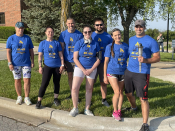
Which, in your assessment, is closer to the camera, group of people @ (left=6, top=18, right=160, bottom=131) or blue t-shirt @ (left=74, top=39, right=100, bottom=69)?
group of people @ (left=6, top=18, right=160, bottom=131)

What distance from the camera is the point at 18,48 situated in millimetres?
4684

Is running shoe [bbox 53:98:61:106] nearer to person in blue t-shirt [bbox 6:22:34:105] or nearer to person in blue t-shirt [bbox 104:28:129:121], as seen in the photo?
person in blue t-shirt [bbox 6:22:34:105]

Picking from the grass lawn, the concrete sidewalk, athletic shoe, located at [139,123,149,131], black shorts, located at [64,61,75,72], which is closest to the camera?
athletic shoe, located at [139,123,149,131]

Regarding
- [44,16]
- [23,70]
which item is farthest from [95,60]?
[44,16]

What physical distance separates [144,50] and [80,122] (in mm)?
1795

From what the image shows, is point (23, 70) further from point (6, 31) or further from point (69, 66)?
point (6, 31)

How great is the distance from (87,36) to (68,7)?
449 centimetres

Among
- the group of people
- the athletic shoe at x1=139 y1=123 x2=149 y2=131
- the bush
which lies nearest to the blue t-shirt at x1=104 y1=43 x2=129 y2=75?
the group of people

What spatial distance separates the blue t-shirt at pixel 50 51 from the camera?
4602 mm

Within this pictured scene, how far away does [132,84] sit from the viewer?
149 inches

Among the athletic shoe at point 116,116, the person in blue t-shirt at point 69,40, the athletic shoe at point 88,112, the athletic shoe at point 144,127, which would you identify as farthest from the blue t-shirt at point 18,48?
the athletic shoe at point 144,127

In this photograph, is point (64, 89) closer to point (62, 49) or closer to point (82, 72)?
point (62, 49)

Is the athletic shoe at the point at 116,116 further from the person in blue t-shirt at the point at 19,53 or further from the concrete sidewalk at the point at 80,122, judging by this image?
the person in blue t-shirt at the point at 19,53

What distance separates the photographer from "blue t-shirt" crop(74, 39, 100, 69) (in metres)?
4.09
